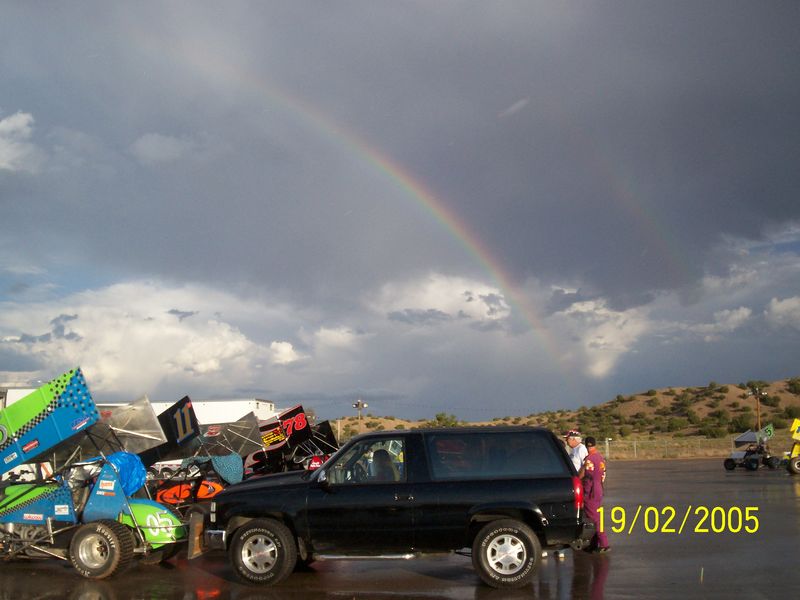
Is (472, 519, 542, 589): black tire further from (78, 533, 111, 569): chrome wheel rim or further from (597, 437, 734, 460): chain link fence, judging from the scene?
(597, 437, 734, 460): chain link fence

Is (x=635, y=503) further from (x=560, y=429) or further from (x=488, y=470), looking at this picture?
(x=560, y=429)

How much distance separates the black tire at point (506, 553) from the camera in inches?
373

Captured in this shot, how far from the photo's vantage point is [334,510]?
978 cm

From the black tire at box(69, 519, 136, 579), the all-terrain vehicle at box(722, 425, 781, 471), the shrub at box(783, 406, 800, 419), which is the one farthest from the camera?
the shrub at box(783, 406, 800, 419)

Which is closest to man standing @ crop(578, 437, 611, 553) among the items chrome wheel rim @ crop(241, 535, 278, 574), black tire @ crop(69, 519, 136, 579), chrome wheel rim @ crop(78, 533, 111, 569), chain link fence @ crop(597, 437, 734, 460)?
chrome wheel rim @ crop(241, 535, 278, 574)

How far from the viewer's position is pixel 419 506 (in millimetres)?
9664

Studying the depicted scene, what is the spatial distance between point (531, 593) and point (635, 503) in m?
10.5

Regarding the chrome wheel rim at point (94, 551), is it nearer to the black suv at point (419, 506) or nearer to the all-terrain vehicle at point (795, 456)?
the black suv at point (419, 506)

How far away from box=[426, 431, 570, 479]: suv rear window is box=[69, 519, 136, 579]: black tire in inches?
163

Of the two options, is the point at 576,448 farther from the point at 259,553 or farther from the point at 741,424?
the point at 741,424

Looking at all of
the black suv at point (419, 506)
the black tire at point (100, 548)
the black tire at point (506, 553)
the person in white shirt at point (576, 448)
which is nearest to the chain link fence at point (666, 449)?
the person in white shirt at point (576, 448)

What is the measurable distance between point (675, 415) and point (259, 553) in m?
76.3
